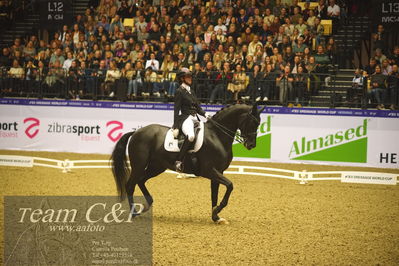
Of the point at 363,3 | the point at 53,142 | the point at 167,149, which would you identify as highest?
the point at 363,3

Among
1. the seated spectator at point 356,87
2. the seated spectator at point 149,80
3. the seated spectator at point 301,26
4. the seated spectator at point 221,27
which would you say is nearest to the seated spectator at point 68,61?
the seated spectator at point 149,80

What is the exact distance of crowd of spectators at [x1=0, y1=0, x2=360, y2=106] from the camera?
19.2 m

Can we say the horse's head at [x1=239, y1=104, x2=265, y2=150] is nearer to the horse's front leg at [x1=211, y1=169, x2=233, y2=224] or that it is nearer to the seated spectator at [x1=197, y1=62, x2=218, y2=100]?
the horse's front leg at [x1=211, y1=169, x2=233, y2=224]

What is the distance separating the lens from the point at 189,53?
20766mm

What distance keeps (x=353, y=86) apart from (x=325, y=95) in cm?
87

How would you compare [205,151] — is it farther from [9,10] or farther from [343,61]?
[9,10]

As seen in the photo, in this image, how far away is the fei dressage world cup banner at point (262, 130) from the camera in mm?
18312

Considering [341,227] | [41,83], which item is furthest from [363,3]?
[341,227]

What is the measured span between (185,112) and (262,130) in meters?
8.28

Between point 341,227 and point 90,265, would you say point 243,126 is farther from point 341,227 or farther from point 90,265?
point 90,265

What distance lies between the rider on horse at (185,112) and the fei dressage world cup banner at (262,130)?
26.8 feet

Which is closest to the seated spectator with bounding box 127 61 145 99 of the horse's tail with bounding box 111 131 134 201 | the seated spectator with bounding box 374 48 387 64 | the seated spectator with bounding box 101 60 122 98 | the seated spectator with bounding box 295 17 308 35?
the seated spectator with bounding box 101 60 122 98

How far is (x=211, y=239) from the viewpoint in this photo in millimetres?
9461

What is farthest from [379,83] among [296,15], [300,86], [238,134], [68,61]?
[68,61]
